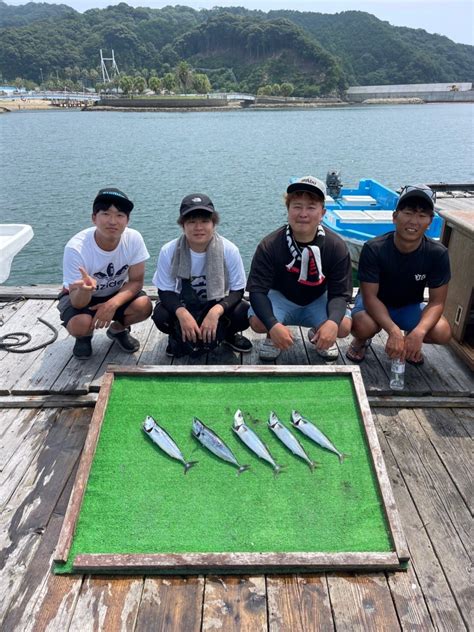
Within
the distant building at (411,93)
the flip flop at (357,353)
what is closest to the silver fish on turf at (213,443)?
the flip flop at (357,353)

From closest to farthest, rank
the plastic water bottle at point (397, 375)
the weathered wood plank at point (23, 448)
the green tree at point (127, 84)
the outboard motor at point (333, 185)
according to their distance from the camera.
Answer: the weathered wood plank at point (23, 448) < the plastic water bottle at point (397, 375) < the outboard motor at point (333, 185) < the green tree at point (127, 84)

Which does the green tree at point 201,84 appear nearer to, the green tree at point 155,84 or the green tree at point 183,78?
the green tree at point 183,78

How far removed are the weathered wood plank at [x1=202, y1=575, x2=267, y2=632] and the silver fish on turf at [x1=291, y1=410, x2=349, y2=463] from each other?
80cm

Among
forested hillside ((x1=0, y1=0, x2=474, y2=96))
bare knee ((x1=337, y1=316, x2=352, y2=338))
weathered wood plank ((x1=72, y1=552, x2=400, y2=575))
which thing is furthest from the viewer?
forested hillside ((x1=0, y1=0, x2=474, y2=96))

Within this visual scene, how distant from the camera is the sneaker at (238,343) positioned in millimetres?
3904

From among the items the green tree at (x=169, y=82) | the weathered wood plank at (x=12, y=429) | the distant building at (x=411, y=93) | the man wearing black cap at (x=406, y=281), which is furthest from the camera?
the distant building at (x=411, y=93)

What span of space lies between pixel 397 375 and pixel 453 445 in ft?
2.07

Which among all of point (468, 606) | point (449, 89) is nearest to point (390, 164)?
point (468, 606)

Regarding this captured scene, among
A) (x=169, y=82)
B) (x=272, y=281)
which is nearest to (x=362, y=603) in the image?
(x=272, y=281)

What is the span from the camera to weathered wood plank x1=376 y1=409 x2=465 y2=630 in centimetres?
196

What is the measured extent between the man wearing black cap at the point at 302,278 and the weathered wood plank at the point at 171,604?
1682 mm

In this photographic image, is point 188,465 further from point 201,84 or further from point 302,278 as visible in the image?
point 201,84

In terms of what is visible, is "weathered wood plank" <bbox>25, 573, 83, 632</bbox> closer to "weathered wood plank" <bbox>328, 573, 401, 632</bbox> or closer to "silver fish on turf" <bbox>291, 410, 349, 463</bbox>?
"weathered wood plank" <bbox>328, 573, 401, 632</bbox>

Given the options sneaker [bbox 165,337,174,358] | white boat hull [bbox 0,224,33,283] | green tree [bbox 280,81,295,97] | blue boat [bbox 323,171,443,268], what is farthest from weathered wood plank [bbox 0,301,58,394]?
green tree [bbox 280,81,295,97]
